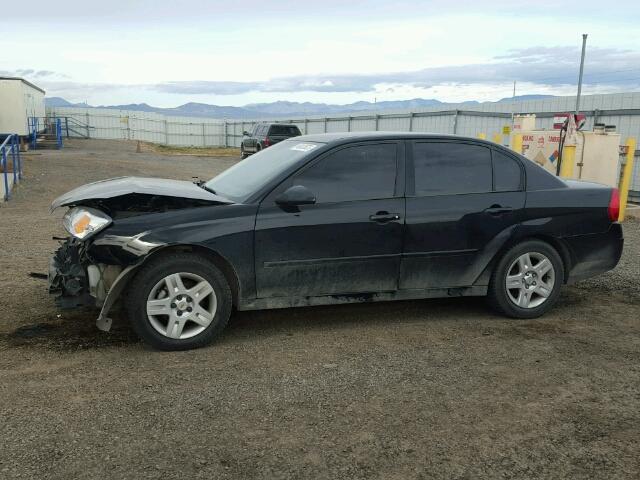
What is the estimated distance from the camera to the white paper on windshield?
5.08 m

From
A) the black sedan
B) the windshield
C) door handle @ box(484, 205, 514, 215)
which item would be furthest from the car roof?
door handle @ box(484, 205, 514, 215)

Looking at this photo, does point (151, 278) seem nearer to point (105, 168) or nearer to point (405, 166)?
point (405, 166)

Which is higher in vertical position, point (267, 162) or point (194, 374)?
point (267, 162)

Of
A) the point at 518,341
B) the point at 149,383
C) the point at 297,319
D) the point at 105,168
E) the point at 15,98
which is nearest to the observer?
the point at 149,383

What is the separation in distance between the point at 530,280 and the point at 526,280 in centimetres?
4

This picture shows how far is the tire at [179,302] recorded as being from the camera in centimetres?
436

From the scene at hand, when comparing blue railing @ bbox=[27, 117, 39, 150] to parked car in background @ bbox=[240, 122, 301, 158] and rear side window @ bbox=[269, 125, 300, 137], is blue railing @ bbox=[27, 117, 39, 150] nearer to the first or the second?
parked car in background @ bbox=[240, 122, 301, 158]

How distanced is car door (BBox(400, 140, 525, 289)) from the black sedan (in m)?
0.01

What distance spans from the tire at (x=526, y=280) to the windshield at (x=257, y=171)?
6.48ft

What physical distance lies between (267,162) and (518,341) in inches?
103

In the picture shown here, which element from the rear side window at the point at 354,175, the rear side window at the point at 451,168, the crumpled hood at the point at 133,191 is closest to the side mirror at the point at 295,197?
the rear side window at the point at 354,175

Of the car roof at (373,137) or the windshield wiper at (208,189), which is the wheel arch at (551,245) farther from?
the windshield wiper at (208,189)

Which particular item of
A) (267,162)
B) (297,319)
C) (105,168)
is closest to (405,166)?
Result: (267,162)

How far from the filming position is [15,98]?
27984mm
